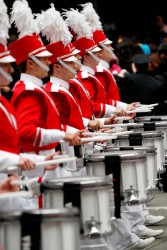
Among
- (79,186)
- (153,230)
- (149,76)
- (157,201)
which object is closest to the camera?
(79,186)

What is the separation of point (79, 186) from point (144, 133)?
4.02 meters

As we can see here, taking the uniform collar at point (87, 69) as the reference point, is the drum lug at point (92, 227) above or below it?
below

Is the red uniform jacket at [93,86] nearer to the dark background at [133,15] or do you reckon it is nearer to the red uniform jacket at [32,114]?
the red uniform jacket at [32,114]

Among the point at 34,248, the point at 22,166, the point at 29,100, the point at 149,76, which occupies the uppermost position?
the point at 149,76

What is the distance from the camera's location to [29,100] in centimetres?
996

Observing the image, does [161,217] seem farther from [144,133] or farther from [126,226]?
[126,226]

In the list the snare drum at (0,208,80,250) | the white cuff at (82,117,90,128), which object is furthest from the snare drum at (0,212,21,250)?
the white cuff at (82,117,90,128)

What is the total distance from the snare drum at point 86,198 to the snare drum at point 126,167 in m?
1.48

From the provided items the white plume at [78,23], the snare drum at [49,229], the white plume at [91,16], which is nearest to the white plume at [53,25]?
the white plume at [78,23]

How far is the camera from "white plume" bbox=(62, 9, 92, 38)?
12.8 m

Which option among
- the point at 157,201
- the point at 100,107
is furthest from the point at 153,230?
the point at 157,201

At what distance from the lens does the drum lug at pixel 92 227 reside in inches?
332

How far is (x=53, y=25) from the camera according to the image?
1116cm

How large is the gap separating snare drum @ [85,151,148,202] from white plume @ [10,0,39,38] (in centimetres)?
114
